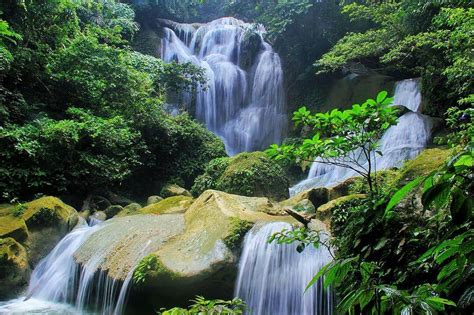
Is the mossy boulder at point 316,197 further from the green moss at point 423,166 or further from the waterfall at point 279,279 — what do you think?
the green moss at point 423,166

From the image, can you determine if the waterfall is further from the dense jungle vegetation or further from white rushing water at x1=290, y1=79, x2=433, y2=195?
white rushing water at x1=290, y1=79, x2=433, y2=195

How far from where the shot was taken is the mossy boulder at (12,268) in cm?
572

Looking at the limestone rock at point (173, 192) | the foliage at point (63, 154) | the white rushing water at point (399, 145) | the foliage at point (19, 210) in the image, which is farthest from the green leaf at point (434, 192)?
the limestone rock at point (173, 192)

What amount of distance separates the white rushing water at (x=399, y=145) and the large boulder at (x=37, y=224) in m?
6.79

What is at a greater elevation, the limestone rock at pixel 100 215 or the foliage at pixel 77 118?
the foliage at pixel 77 118

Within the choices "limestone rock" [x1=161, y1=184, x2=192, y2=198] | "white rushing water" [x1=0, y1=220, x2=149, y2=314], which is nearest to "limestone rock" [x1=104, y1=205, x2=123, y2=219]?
"limestone rock" [x1=161, y1=184, x2=192, y2=198]

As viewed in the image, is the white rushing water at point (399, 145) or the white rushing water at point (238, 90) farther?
the white rushing water at point (238, 90)

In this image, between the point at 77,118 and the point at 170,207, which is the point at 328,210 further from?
the point at 77,118

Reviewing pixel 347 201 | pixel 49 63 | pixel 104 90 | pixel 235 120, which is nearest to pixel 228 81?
pixel 235 120

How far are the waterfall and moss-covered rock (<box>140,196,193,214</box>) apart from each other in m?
3.07

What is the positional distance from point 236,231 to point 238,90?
14.1 metres

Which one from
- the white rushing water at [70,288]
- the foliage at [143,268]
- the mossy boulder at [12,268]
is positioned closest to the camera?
the foliage at [143,268]

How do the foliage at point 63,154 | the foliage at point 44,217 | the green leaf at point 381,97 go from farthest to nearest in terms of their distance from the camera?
1. the foliage at point 63,154
2. the foliage at point 44,217
3. the green leaf at point 381,97

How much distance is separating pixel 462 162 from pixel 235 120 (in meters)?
17.0
